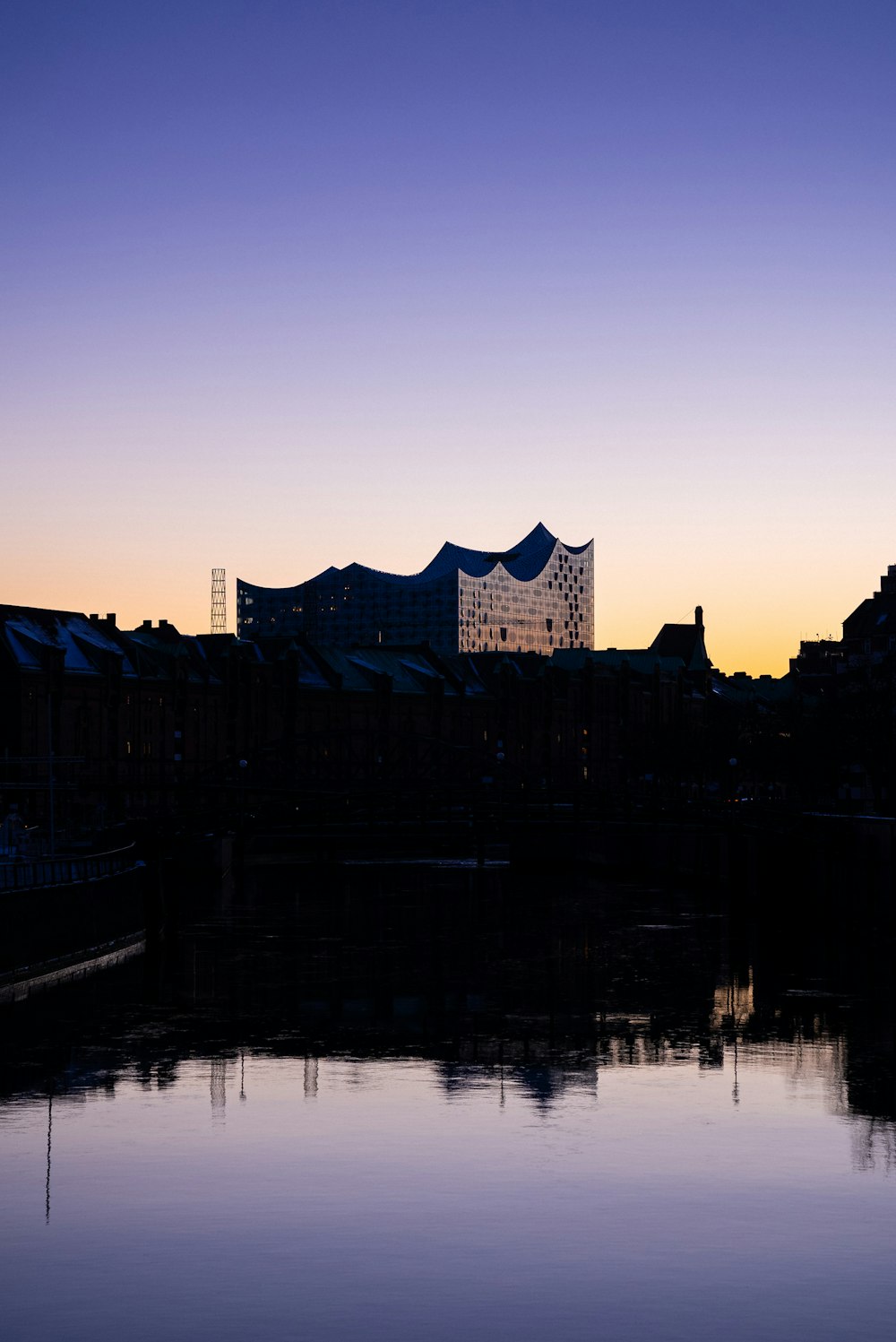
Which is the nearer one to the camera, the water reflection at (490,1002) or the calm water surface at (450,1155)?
the calm water surface at (450,1155)

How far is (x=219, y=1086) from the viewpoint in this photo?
4012 centimetres

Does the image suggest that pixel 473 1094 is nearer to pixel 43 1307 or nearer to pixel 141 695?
pixel 43 1307

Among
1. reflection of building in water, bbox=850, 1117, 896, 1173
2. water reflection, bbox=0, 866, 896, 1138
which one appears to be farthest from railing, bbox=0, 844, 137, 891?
reflection of building in water, bbox=850, 1117, 896, 1173

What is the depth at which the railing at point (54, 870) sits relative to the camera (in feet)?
189

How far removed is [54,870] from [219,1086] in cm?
2416

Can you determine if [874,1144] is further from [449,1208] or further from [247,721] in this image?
[247,721]

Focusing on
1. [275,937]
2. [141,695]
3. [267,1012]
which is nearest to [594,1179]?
[267,1012]

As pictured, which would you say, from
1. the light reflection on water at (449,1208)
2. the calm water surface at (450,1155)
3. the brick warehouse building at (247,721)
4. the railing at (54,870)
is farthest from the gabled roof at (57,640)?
the light reflection on water at (449,1208)

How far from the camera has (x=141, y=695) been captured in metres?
149

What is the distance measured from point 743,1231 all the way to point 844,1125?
31.4ft

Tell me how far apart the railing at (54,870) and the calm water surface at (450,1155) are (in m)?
4.32

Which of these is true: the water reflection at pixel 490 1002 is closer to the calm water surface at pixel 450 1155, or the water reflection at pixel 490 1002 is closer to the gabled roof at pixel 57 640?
the calm water surface at pixel 450 1155

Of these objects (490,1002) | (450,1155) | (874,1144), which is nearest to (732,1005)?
(490,1002)

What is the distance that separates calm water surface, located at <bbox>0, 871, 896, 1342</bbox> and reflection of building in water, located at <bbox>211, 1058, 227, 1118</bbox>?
0.32 feet
